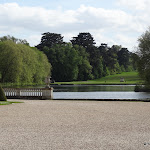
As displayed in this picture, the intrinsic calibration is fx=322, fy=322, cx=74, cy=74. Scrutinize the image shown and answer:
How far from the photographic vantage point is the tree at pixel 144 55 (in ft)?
159

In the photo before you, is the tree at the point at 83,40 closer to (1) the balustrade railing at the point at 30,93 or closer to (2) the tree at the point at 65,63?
(2) the tree at the point at 65,63

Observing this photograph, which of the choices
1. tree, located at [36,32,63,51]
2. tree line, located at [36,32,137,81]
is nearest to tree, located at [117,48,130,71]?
tree line, located at [36,32,137,81]

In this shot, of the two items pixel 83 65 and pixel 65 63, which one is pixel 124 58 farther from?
pixel 65 63

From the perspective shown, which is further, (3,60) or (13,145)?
(3,60)

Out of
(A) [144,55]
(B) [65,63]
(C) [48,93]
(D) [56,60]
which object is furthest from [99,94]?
(B) [65,63]

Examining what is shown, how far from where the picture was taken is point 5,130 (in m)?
9.85

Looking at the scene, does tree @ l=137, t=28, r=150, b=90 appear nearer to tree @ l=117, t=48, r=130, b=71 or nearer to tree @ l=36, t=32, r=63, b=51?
tree @ l=36, t=32, r=63, b=51

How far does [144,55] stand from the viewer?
49.1 metres

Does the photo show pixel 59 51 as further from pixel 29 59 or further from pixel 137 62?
pixel 137 62

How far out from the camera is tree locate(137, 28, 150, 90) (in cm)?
4847

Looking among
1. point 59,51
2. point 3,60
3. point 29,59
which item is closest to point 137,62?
point 29,59

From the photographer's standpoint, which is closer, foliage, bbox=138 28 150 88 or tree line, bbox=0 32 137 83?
foliage, bbox=138 28 150 88

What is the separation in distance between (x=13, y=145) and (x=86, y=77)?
335 feet

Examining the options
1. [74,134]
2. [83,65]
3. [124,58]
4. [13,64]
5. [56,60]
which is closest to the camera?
[74,134]
